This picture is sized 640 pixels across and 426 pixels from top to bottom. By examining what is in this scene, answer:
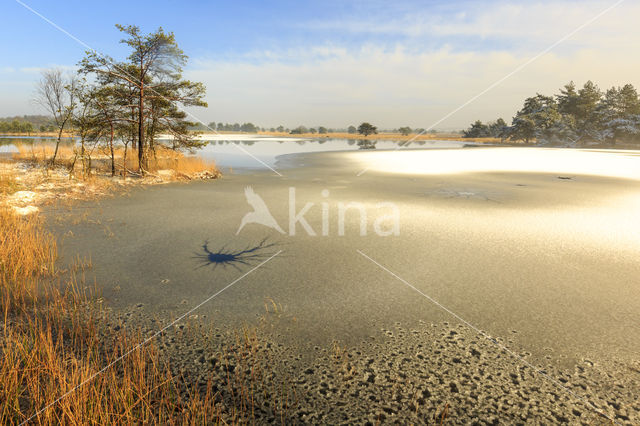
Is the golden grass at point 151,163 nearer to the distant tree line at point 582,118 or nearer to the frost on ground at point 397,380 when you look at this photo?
the frost on ground at point 397,380

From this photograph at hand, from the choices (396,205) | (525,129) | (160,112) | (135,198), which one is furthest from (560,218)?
(525,129)

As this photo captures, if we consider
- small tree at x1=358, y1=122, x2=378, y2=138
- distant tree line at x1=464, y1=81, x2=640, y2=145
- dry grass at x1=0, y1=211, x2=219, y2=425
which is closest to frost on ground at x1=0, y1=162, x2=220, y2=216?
dry grass at x1=0, y1=211, x2=219, y2=425

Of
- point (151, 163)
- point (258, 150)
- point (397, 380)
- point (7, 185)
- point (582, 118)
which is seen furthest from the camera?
point (582, 118)

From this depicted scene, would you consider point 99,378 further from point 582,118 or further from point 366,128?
point 366,128

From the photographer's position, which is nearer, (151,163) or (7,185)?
(7,185)

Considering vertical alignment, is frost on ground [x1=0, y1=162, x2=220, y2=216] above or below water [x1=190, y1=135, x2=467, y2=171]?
below

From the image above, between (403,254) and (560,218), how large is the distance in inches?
219

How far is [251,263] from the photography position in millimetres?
5430

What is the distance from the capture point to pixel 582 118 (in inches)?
2633

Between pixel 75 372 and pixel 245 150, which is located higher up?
pixel 245 150

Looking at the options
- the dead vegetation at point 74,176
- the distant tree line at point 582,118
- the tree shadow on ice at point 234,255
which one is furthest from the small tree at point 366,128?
the tree shadow on ice at point 234,255

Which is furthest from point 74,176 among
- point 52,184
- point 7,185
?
point 7,185

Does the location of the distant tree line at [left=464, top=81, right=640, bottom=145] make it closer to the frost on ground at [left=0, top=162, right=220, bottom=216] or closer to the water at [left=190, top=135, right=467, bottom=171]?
the water at [left=190, top=135, right=467, bottom=171]

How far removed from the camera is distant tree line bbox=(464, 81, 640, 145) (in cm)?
5425
